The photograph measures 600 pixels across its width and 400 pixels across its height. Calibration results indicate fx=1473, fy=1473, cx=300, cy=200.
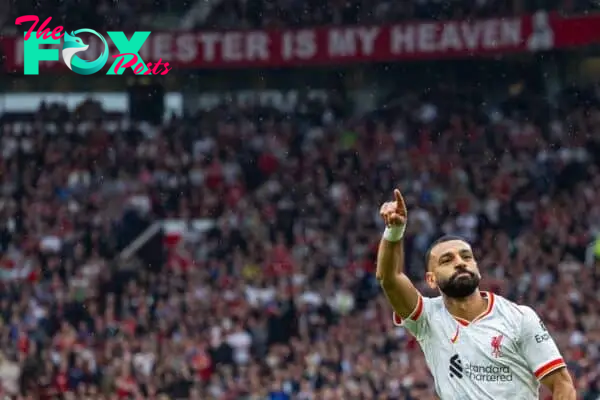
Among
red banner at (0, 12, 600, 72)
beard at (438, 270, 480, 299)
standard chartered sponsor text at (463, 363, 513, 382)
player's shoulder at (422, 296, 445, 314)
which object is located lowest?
standard chartered sponsor text at (463, 363, 513, 382)

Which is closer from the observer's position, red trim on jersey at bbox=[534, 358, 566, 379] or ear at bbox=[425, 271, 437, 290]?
red trim on jersey at bbox=[534, 358, 566, 379]

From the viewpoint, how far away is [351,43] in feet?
85.3

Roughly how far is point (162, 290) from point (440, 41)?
7.53 m

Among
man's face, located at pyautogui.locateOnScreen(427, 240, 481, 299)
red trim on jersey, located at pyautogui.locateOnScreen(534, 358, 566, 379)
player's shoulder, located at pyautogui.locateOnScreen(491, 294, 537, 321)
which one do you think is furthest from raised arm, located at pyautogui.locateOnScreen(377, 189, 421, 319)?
red trim on jersey, located at pyautogui.locateOnScreen(534, 358, 566, 379)

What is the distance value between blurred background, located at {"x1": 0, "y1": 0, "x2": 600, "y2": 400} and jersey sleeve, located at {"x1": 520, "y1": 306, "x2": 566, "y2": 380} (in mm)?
10359

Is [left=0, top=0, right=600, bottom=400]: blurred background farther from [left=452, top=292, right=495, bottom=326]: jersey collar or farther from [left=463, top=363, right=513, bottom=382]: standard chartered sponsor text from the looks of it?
[left=463, top=363, right=513, bottom=382]: standard chartered sponsor text

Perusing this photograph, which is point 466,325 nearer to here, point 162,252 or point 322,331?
point 322,331

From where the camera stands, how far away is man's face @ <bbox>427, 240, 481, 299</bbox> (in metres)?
5.97

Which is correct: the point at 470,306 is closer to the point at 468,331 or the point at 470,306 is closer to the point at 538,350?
the point at 468,331

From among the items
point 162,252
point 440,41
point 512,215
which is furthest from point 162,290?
point 440,41

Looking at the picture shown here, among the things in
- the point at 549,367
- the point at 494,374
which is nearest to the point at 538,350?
the point at 549,367

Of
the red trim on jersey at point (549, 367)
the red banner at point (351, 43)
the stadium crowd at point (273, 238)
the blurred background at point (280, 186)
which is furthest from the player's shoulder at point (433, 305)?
the red banner at point (351, 43)

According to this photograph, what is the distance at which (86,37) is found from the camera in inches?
1012

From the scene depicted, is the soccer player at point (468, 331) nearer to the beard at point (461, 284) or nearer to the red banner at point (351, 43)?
the beard at point (461, 284)
